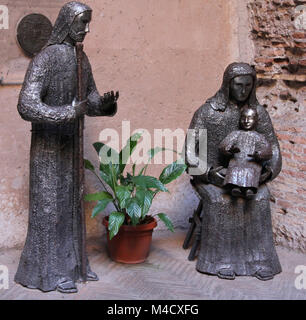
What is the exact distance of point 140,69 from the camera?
564 centimetres

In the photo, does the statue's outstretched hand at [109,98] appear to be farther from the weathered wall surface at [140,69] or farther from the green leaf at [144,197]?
the weathered wall surface at [140,69]

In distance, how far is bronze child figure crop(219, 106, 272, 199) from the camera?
4.58 meters

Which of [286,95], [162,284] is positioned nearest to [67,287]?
[162,284]

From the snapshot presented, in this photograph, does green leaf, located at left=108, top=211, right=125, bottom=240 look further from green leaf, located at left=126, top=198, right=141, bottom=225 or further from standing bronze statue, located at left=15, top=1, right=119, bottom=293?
standing bronze statue, located at left=15, top=1, right=119, bottom=293

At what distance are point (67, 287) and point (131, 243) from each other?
0.80 metres

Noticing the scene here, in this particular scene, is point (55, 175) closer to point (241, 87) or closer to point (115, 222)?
point (115, 222)

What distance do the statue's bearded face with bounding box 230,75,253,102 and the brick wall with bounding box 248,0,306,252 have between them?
0.97 meters

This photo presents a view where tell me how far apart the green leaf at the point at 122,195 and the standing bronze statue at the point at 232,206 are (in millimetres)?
624

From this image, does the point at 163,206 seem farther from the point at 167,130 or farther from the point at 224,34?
the point at 224,34

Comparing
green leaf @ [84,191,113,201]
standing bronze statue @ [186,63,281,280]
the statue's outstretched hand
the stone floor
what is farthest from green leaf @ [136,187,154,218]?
the statue's outstretched hand

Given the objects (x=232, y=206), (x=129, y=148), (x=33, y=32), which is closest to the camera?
(x=232, y=206)

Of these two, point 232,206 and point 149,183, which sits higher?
point 149,183

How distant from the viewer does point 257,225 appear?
15.6 feet

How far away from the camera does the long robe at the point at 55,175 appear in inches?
160
